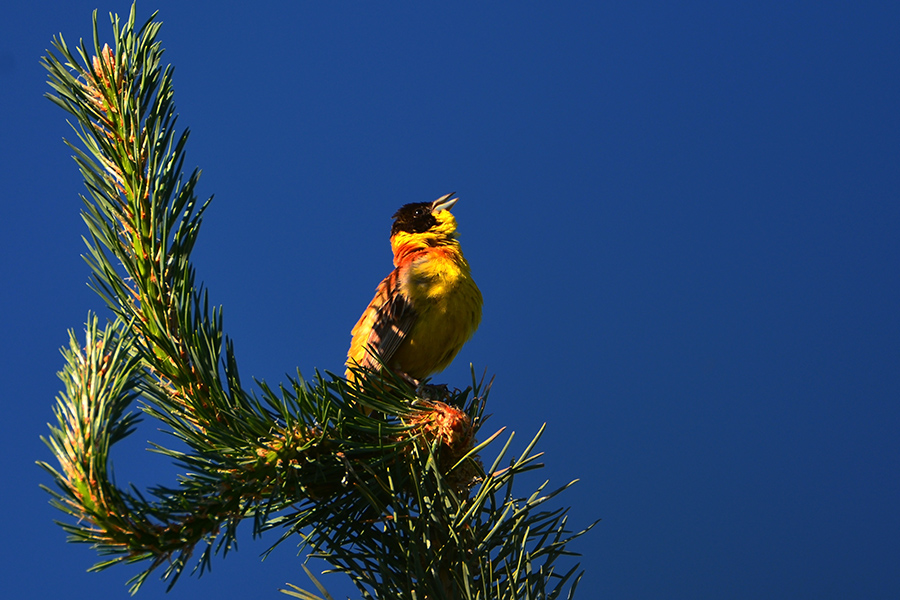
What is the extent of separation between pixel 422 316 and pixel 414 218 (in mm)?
662

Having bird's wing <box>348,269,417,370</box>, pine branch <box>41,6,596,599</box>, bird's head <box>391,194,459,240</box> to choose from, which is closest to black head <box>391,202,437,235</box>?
bird's head <box>391,194,459,240</box>

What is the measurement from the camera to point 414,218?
7.91 feet

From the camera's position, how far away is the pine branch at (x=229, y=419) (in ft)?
2.63

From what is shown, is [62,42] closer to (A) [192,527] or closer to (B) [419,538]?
(A) [192,527]

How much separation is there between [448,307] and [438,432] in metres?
0.92

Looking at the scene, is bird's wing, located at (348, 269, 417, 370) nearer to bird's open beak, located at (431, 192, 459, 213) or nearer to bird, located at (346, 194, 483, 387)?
bird, located at (346, 194, 483, 387)

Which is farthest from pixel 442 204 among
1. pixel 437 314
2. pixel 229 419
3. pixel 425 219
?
pixel 229 419

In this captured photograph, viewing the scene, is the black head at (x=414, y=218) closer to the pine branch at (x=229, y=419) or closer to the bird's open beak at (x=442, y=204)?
the bird's open beak at (x=442, y=204)

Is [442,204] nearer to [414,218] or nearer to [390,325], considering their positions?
[414,218]

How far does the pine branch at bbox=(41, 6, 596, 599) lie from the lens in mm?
803

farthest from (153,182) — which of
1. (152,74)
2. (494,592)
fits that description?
(494,592)

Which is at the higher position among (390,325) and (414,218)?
(414,218)

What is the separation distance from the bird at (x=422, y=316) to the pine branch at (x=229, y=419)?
0.80m

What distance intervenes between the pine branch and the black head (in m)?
1.48
